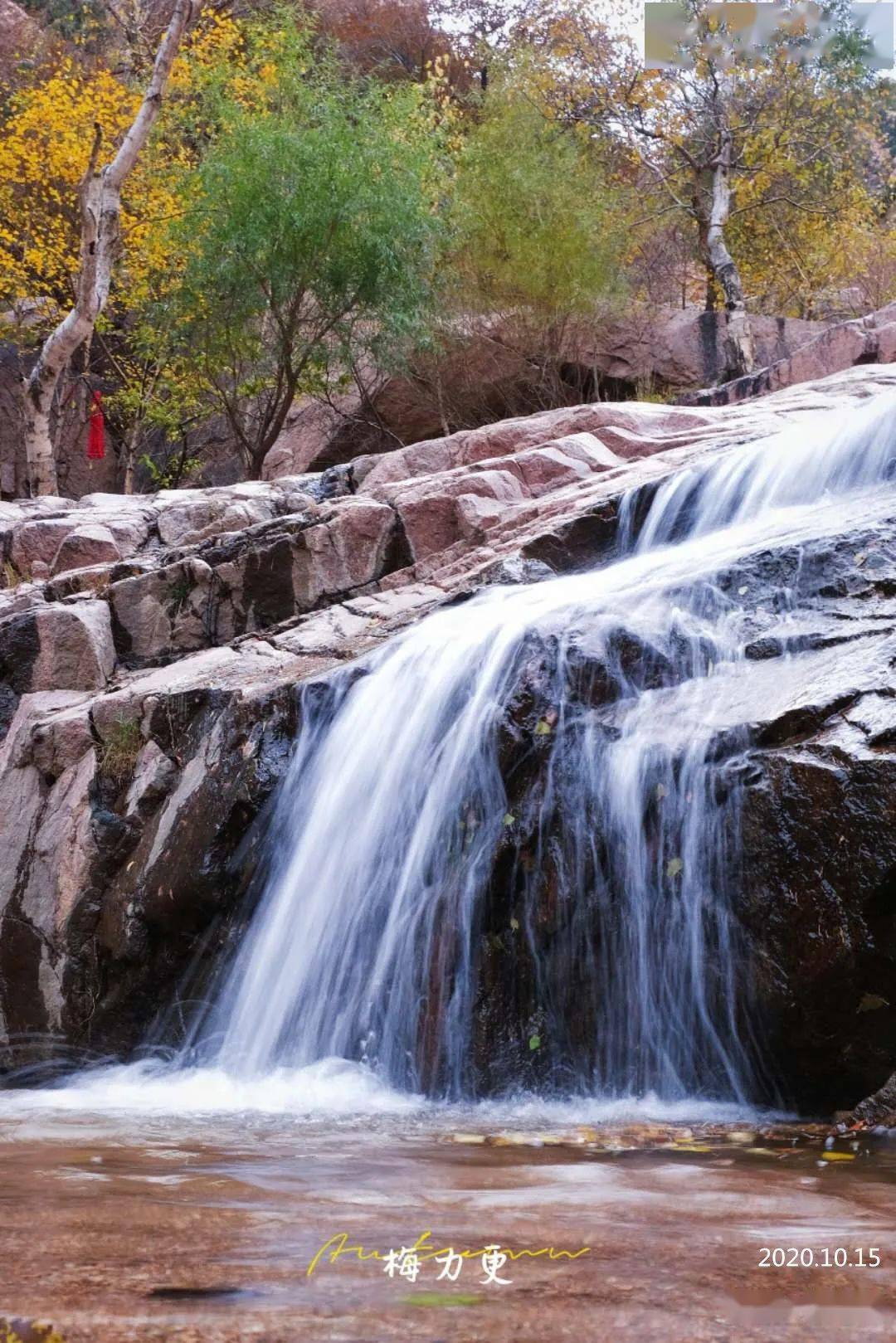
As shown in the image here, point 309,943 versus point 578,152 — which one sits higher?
point 578,152

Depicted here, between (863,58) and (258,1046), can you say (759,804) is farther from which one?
(863,58)

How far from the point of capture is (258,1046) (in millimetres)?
5707

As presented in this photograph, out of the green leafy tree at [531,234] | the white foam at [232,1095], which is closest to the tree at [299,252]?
the green leafy tree at [531,234]

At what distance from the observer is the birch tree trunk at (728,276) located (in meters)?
18.9

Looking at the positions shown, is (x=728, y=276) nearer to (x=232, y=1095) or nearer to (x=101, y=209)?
(x=101, y=209)

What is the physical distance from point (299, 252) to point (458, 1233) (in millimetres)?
16110

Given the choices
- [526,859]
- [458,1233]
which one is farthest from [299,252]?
[458,1233]

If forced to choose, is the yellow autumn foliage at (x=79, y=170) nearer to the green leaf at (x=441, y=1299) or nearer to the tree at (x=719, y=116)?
the tree at (x=719, y=116)

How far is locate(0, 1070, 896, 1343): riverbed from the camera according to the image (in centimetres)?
182

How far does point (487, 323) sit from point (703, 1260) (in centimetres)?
1826

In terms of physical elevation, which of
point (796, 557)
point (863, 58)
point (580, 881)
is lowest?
point (580, 881)

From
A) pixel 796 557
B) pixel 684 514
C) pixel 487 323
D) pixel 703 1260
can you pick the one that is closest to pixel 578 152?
pixel 487 323

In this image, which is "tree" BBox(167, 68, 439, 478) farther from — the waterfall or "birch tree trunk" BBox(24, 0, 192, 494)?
the waterfall

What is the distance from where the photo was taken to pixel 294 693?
23.3ft
